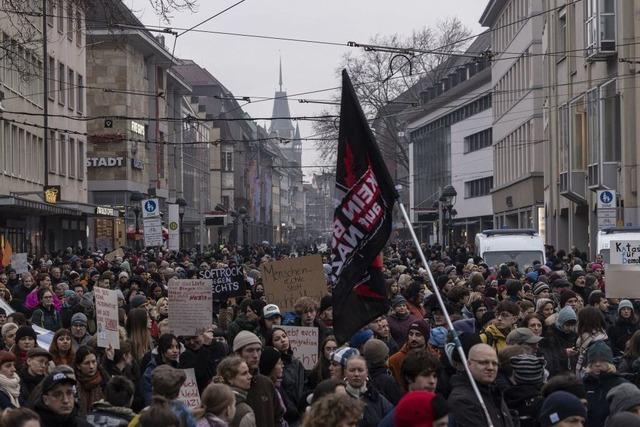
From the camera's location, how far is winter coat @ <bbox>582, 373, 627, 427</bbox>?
A: 10.4 metres

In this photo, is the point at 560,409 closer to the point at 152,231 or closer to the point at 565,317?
the point at 565,317

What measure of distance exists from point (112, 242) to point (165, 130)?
2479cm

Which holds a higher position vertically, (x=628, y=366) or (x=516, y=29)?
(x=516, y=29)

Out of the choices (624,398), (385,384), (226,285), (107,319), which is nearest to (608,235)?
(226,285)

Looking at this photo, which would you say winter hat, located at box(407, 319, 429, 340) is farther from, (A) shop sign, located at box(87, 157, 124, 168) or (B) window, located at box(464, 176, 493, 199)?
(B) window, located at box(464, 176, 493, 199)

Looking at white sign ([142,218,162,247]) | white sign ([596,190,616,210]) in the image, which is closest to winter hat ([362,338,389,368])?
white sign ([596,190,616,210])

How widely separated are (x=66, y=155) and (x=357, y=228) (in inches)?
2064

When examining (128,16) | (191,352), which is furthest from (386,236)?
(128,16)

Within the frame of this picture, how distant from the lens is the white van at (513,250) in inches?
1320

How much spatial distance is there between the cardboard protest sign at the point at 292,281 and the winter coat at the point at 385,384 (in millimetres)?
6995

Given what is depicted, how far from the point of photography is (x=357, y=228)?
984 cm

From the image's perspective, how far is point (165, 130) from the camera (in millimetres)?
88938

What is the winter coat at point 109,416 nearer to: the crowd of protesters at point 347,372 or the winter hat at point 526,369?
the crowd of protesters at point 347,372

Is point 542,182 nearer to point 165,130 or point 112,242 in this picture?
point 112,242
